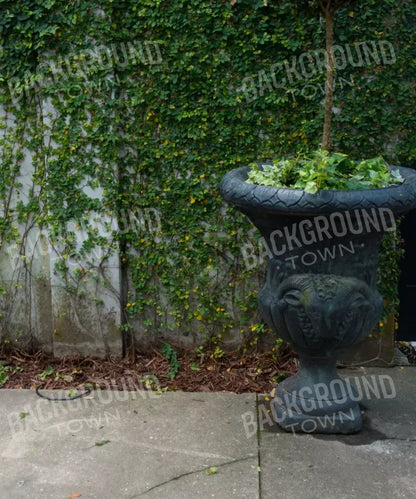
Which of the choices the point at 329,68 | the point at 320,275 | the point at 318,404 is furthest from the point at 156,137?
the point at 318,404

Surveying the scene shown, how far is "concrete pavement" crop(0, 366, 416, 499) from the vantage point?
328cm

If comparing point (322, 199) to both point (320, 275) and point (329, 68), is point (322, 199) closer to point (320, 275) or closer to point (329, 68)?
point (320, 275)

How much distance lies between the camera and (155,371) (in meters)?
4.62

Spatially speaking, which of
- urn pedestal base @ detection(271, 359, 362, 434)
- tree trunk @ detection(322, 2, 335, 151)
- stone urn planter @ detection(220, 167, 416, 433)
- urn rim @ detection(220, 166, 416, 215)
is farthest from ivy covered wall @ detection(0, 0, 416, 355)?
urn rim @ detection(220, 166, 416, 215)

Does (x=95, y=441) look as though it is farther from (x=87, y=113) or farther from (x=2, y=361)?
(x=87, y=113)

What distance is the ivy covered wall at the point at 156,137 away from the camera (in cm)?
421

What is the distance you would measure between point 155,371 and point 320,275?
1.68 metres

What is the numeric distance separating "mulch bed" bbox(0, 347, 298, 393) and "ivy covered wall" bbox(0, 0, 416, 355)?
0.47 feet

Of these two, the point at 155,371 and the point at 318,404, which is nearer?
the point at 318,404

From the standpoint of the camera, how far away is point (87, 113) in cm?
443

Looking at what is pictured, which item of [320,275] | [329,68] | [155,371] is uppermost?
[329,68]

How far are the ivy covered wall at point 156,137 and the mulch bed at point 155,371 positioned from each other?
143mm

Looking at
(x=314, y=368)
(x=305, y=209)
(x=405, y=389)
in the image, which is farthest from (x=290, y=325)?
(x=405, y=389)

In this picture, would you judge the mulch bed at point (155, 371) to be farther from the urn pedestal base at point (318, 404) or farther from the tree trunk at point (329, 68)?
the tree trunk at point (329, 68)
